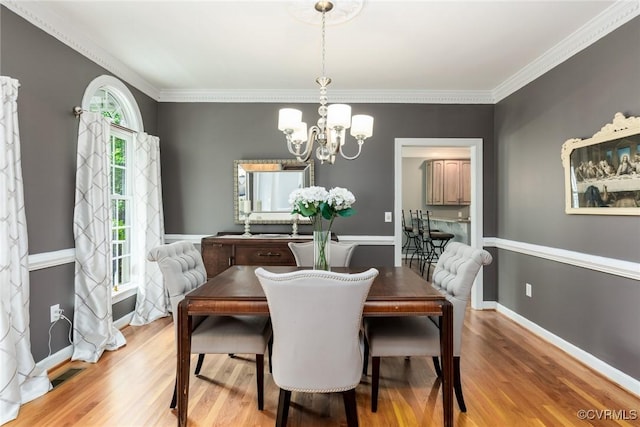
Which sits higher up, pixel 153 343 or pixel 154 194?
pixel 154 194

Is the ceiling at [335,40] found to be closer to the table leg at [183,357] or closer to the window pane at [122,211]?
the window pane at [122,211]

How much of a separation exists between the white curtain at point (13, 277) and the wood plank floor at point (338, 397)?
128mm

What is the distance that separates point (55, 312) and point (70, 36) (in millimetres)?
2115

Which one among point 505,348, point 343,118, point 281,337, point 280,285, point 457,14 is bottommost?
point 505,348

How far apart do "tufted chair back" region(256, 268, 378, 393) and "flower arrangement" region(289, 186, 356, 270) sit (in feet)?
2.02

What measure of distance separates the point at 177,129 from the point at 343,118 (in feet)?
9.15

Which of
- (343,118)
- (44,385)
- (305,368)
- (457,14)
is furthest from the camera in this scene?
(457,14)

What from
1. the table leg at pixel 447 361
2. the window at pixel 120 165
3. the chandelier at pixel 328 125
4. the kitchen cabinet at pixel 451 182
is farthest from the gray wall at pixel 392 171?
the kitchen cabinet at pixel 451 182

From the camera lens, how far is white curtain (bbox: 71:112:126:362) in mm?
2729

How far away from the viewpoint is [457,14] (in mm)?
2412

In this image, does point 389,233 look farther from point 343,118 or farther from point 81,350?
point 81,350

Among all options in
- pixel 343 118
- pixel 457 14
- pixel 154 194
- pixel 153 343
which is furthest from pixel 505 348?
pixel 154 194

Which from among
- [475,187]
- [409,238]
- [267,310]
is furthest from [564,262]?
[409,238]

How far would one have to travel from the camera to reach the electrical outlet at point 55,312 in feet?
8.36
